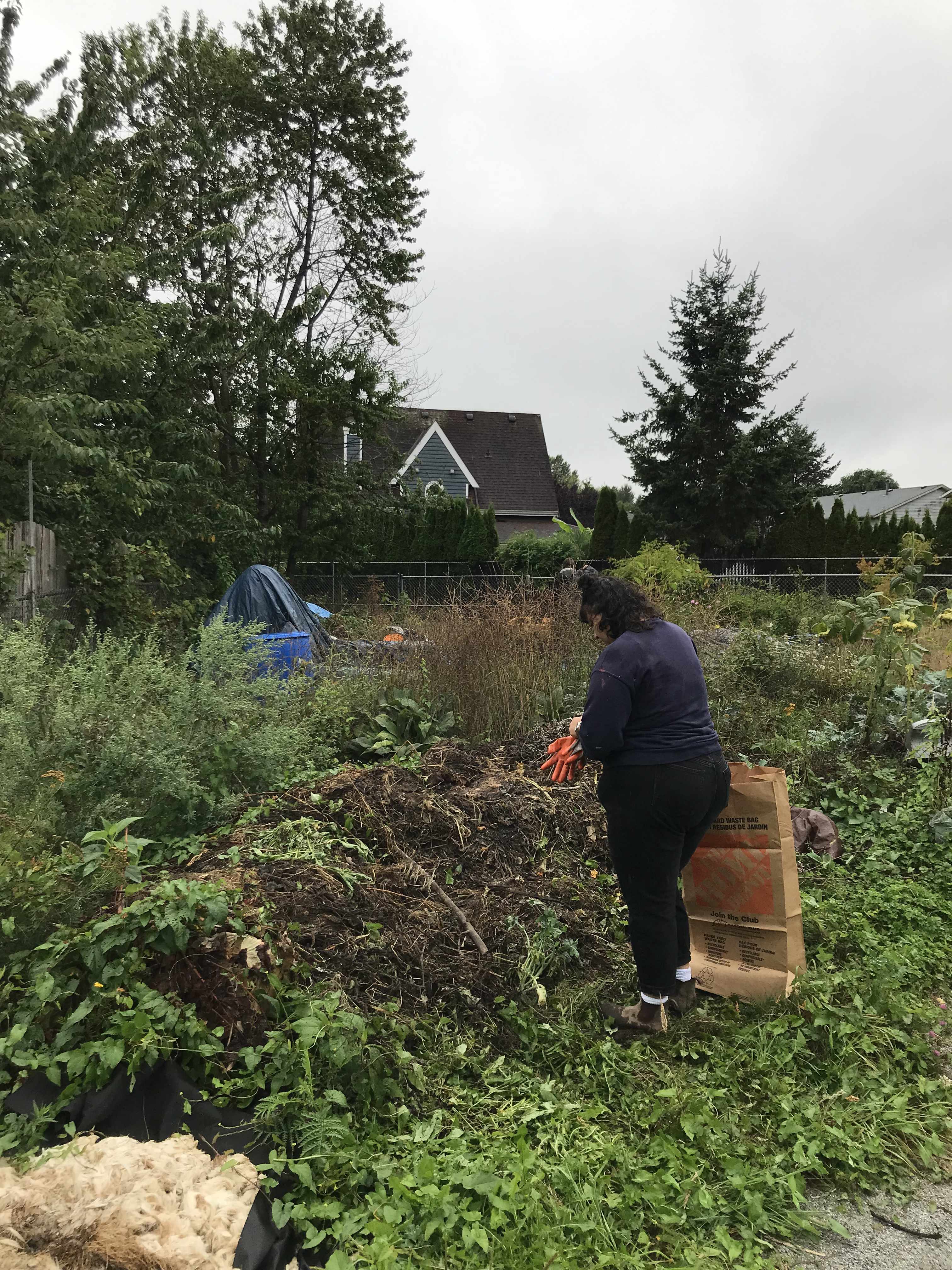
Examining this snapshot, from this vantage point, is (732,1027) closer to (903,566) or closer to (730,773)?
(730,773)

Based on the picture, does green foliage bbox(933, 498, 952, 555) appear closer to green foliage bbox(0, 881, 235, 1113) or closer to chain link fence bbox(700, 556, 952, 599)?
chain link fence bbox(700, 556, 952, 599)

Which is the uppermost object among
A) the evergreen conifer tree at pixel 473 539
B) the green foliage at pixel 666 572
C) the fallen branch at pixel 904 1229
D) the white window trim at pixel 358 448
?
the white window trim at pixel 358 448

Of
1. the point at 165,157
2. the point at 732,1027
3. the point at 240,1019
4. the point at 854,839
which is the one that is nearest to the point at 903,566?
the point at 854,839

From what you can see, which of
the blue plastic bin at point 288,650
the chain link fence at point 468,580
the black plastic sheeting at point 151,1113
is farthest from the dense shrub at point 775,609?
the black plastic sheeting at point 151,1113

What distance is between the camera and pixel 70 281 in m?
6.98

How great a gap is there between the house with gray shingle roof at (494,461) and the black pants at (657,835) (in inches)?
1068

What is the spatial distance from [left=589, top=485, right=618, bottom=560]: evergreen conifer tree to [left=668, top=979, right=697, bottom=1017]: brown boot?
63.8 feet

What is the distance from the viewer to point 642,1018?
3.08 metres

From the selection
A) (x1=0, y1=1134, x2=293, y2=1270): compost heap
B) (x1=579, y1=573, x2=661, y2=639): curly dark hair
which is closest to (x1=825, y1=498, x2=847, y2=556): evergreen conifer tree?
(x1=579, y1=573, x2=661, y2=639): curly dark hair

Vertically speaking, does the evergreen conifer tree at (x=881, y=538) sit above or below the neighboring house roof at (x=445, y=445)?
below

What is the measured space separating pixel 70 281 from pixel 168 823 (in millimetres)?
5346

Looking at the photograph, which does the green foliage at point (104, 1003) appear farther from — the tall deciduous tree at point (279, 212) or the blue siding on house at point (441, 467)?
the blue siding on house at point (441, 467)

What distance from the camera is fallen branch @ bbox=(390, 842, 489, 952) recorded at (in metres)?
3.35

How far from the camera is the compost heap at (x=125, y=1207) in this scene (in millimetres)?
1817
